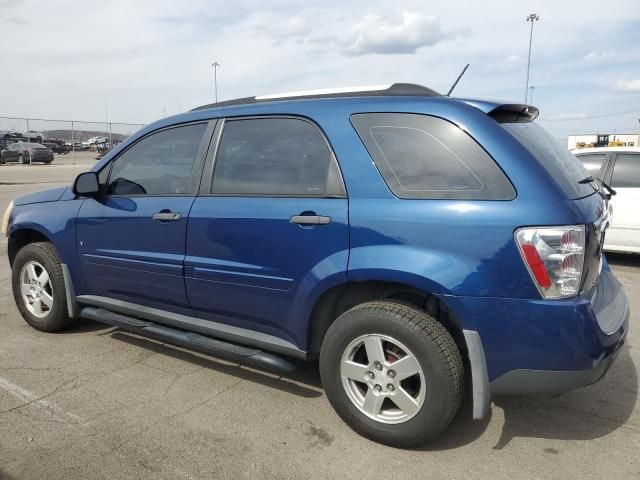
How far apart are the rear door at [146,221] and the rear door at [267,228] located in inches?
6.0

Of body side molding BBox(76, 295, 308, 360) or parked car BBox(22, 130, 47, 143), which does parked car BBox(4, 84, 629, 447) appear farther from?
parked car BBox(22, 130, 47, 143)

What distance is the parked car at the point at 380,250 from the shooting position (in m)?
2.40

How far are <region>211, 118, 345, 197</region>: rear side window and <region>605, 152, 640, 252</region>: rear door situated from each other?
538 centimetres

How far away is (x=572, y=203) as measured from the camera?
2.46 meters

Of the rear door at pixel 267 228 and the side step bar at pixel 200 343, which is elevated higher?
the rear door at pixel 267 228

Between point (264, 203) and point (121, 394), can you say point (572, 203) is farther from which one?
point (121, 394)

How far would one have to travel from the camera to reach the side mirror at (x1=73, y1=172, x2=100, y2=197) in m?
3.79

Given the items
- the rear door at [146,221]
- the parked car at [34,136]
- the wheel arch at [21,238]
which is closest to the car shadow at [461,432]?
the rear door at [146,221]

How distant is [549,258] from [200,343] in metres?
2.10

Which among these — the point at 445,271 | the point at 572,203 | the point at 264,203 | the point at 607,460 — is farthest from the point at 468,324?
the point at 264,203

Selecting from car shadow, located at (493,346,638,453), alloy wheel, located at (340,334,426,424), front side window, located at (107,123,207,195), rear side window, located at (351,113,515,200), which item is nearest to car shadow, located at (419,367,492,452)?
car shadow, located at (493,346,638,453)

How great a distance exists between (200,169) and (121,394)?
149cm

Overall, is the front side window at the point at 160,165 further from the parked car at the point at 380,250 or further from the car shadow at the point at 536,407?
the car shadow at the point at 536,407

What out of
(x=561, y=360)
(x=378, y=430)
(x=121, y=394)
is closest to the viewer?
(x=561, y=360)
